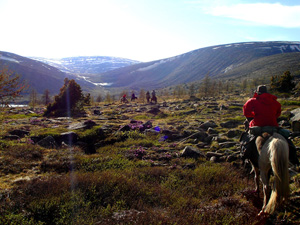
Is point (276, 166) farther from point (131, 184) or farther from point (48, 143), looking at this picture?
point (48, 143)

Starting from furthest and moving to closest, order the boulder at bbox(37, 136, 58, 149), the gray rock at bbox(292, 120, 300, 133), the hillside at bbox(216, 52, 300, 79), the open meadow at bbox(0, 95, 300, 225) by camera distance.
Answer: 1. the hillside at bbox(216, 52, 300, 79)
2. the gray rock at bbox(292, 120, 300, 133)
3. the boulder at bbox(37, 136, 58, 149)
4. the open meadow at bbox(0, 95, 300, 225)

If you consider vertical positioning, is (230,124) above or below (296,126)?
below

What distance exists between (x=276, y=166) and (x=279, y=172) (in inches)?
4.6

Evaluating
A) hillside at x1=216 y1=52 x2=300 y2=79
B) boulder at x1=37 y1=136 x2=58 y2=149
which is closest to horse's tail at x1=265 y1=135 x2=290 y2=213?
boulder at x1=37 y1=136 x2=58 y2=149

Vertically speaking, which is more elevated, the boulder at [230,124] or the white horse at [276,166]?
the white horse at [276,166]

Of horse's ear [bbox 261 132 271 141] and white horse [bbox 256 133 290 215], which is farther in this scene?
horse's ear [bbox 261 132 271 141]

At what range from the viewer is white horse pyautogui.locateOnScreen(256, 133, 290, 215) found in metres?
3.67

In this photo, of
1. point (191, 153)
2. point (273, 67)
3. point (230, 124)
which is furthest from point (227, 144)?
point (273, 67)

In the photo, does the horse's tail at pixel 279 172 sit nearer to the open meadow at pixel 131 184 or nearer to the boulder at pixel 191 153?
the open meadow at pixel 131 184

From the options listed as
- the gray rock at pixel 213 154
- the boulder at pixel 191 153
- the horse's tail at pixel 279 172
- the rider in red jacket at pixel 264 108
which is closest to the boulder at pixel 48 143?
the boulder at pixel 191 153

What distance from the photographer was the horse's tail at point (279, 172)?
3.66m

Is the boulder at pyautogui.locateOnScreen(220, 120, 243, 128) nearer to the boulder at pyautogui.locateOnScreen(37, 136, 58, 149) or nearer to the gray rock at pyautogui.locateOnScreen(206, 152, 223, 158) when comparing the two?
the gray rock at pyautogui.locateOnScreen(206, 152, 223, 158)

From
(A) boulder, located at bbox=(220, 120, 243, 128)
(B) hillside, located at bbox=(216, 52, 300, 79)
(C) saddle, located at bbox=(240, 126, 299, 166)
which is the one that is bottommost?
(A) boulder, located at bbox=(220, 120, 243, 128)

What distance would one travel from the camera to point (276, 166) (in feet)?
12.3
